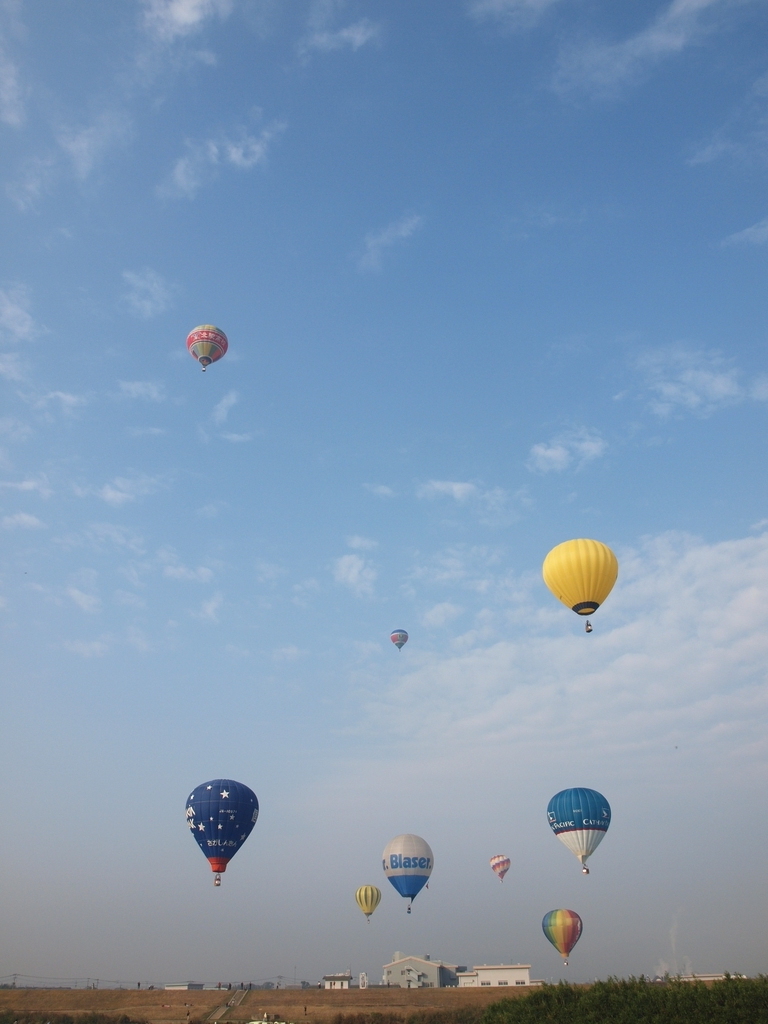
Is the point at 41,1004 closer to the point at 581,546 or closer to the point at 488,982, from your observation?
the point at 488,982

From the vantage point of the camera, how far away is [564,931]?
6981 cm

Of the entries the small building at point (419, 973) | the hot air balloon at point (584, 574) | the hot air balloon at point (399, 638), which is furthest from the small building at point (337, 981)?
the hot air balloon at point (584, 574)

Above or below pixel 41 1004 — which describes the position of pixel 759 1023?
above

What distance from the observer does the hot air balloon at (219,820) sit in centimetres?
5244

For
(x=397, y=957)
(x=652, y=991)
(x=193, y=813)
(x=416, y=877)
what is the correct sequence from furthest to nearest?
(x=397, y=957) → (x=416, y=877) → (x=193, y=813) → (x=652, y=991)

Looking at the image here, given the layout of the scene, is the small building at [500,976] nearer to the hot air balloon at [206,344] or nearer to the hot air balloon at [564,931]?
the hot air balloon at [564,931]

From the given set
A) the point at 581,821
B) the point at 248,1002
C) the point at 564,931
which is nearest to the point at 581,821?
the point at 581,821

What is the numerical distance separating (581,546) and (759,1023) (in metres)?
26.8

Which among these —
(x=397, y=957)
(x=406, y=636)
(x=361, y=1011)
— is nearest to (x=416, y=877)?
(x=361, y=1011)

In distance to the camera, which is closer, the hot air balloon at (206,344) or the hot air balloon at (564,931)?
the hot air balloon at (206,344)

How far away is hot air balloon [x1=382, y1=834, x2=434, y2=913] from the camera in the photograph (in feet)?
242

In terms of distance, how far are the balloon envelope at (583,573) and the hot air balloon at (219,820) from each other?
91.2 feet

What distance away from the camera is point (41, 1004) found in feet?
230

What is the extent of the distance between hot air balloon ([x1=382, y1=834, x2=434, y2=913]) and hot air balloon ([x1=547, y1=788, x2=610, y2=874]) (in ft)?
68.8
